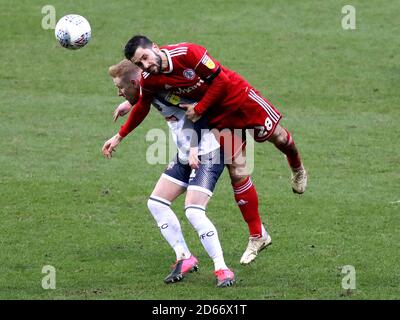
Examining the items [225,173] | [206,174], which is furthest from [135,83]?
[225,173]

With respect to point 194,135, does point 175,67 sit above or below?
above

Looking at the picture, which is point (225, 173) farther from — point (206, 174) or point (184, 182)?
point (206, 174)

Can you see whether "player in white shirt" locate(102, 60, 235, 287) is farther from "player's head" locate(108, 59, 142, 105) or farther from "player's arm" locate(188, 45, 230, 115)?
"player's arm" locate(188, 45, 230, 115)

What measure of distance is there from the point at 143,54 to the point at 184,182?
57.8 inches

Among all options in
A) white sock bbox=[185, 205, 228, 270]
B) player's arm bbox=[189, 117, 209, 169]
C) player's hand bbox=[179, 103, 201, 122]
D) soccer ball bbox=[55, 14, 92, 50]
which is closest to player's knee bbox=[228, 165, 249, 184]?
player's arm bbox=[189, 117, 209, 169]

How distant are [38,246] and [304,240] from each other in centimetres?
294

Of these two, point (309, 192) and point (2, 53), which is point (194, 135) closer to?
point (309, 192)

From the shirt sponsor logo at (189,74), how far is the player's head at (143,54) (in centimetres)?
28

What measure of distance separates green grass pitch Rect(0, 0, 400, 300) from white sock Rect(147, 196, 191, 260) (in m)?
0.30

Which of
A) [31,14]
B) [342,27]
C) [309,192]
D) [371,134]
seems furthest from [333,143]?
[31,14]

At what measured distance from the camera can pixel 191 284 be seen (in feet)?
31.0

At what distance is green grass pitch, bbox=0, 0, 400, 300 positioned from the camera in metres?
9.82

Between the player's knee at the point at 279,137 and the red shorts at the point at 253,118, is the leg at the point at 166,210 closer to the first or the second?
the red shorts at the point at 253,118

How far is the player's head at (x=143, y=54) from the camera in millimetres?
8898
